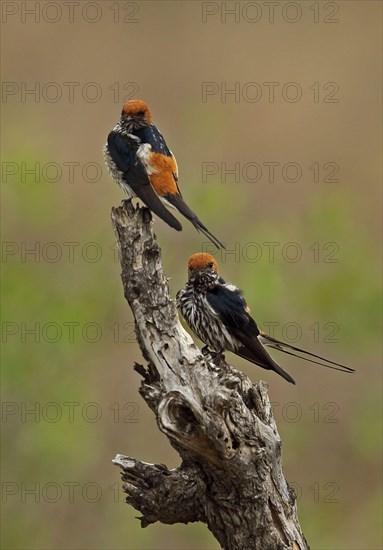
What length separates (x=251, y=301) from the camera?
9203 mm

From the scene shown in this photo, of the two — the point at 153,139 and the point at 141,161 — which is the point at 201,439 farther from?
the point at 153,139

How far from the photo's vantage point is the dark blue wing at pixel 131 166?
19.0ft

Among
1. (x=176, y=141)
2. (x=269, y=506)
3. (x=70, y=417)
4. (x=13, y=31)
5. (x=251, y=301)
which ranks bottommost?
(x=269, y=506)

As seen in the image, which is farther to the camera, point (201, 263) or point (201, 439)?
point (201, 263)

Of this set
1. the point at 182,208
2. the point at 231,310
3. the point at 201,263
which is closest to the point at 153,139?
the point at 182,208

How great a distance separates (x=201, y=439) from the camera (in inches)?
177

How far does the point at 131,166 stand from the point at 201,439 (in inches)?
75.8

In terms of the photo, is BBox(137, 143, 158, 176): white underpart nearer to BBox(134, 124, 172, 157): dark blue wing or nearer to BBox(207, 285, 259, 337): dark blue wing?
BBox(134, 124, 172, 157): dark blue wing

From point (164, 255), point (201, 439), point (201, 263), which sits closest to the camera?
point (201, 439)

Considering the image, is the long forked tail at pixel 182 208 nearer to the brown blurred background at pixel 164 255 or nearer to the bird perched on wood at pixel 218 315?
the bird perched on wood at pixel 218 315

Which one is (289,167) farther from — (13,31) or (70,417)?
(70,417)

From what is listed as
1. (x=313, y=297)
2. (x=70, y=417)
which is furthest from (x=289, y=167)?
(x=70, y=417)

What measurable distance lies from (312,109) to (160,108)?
1.92 m

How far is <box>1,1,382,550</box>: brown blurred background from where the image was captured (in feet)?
30.2
